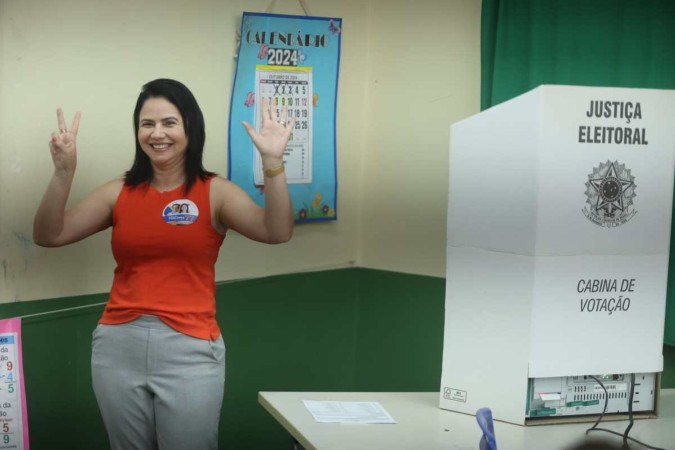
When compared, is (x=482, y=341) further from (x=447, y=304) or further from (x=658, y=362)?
(x=658, y=362)

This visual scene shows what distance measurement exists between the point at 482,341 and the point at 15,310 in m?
1.29

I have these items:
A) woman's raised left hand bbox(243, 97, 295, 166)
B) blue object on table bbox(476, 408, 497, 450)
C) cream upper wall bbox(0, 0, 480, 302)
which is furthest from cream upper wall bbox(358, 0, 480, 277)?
blue object on table bbox(476, 408, 497, 450)

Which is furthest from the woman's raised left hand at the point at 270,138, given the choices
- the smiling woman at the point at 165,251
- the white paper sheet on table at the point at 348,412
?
the white paper sheet on table at the point at 348,412

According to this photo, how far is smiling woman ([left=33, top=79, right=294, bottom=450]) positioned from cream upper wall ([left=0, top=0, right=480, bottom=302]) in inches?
10.2

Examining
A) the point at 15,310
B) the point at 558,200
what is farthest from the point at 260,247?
the point at 558,200

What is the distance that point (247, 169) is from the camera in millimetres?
2947

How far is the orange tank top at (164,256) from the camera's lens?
204 cm

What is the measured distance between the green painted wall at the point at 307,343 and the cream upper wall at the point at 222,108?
0.08 m

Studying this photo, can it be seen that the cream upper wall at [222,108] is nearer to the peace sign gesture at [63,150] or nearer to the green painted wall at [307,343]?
the green painted wall at [307,343]

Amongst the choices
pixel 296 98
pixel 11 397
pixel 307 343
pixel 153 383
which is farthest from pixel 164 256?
pixel 307 343

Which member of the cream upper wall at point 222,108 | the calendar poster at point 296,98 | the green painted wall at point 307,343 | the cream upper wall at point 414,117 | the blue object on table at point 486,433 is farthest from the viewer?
the cream upper wall at point 414,117

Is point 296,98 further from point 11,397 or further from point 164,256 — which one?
point 11,397

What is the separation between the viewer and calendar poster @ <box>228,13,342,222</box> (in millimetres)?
2885

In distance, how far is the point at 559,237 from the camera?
1.75m
